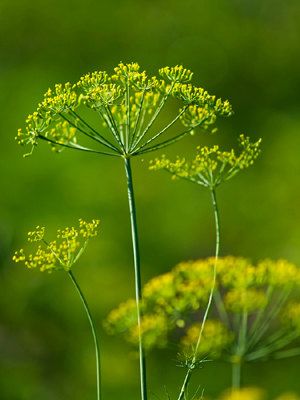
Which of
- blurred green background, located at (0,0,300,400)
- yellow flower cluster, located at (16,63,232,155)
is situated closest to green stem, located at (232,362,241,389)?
yellow flower cluster, located at (16,63,232,155)

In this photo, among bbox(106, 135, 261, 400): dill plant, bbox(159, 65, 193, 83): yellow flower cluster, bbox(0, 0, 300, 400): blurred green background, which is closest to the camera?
bbox(106, 135, 261, 400): dill plant

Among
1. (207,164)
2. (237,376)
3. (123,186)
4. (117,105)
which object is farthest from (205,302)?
(123,186)

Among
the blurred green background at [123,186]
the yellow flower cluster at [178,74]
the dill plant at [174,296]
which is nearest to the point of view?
the dill plant at [174,296]

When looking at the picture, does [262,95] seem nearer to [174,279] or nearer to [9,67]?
[9,67]

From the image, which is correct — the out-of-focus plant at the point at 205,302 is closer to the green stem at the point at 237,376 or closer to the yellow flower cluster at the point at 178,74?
the green stem at the point at 237,376

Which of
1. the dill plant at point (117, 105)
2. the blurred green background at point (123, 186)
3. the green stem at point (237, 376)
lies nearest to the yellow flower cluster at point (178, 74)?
the dill plant at point (117, 105)

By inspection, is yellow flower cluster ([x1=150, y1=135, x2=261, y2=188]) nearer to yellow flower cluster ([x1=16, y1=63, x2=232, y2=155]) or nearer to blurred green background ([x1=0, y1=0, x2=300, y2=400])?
yellow flower cluster ([x1=16, y1=63, x2=232, y2=155])

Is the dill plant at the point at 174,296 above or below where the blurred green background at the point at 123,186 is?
below

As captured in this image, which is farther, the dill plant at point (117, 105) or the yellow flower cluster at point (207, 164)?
the yellow flower cluster at point (207, 164)
